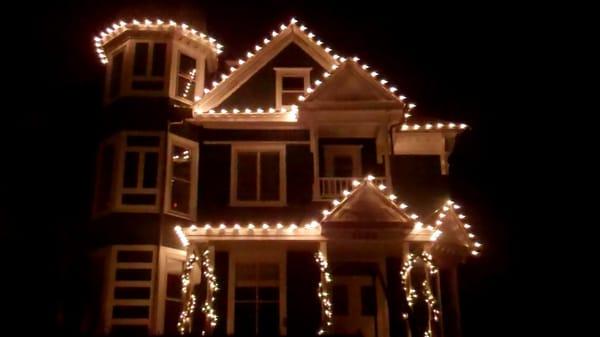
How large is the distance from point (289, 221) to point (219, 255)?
6.80ft

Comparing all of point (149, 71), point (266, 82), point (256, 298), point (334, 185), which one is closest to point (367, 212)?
point (334, 185)

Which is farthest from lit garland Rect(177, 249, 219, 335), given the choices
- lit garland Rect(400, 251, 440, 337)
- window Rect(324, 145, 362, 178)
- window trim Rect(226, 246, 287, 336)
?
lit garland Rect(400, 251, 440, 337)

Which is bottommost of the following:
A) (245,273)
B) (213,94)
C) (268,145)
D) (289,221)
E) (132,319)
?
(132,319)

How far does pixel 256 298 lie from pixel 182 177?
13.2ft

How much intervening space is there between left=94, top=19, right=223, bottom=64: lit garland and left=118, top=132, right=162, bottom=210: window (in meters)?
3.26

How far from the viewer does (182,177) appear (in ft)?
62.5

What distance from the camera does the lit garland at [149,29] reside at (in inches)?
782

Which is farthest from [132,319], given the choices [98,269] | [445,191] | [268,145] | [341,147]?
[445,191]

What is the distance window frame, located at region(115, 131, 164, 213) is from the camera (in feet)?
59.6

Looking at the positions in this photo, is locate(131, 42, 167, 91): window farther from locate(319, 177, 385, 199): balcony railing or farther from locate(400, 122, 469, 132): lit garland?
locate(400, 122, 469, 132): lit garland

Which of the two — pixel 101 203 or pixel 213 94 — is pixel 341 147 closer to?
pixel 213 94

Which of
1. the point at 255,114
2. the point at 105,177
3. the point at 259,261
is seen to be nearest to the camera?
the point at 259,261

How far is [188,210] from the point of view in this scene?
61.7ft

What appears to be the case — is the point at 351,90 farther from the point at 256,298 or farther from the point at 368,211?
the point at 256,298
